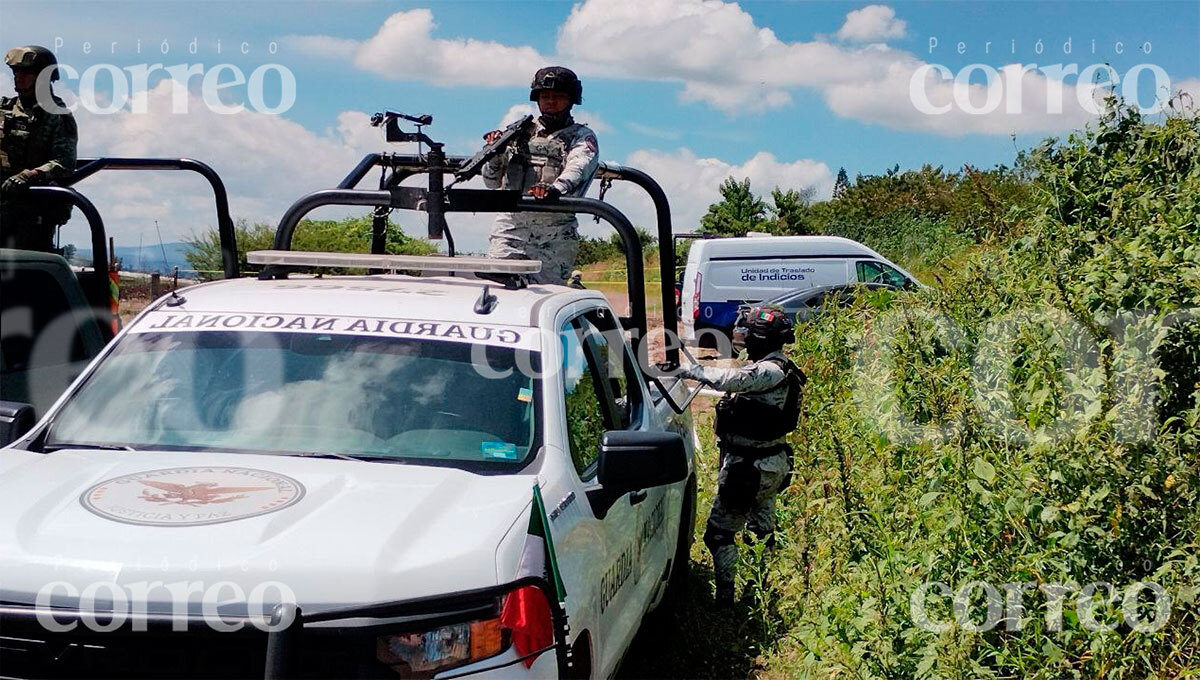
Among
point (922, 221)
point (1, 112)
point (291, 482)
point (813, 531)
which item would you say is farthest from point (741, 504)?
point (922, 221)

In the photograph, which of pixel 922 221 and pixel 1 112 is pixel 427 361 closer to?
pixel 1 112

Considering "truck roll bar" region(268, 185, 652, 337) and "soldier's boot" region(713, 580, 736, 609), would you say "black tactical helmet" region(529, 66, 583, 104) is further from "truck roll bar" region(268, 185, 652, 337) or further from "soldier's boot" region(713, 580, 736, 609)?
"soldier's boot" region(713, 580, 736, 609)

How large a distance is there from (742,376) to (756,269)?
52.8 ft

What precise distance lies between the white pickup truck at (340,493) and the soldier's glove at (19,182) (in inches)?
127

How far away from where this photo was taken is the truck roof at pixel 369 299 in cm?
425

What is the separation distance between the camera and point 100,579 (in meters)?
2.79

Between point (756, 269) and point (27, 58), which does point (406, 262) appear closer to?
point (27, 58)

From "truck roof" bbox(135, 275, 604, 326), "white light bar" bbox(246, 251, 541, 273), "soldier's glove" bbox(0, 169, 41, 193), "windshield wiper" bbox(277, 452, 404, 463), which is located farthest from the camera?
"soldier's glove" bbox(0, 169, 41, 193)

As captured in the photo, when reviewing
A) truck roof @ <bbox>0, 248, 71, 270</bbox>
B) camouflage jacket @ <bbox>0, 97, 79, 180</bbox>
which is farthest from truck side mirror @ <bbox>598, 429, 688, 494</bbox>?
camouflage jacket @ <bbox>0, 97, 79, 180</bbox>

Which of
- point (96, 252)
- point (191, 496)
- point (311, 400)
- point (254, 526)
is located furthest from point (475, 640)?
point (96, 252)

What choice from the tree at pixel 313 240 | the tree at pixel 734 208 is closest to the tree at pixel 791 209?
the tree at pixel 734 208

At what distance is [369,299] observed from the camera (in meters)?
4.34

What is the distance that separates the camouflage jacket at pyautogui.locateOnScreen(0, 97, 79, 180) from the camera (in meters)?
8.06

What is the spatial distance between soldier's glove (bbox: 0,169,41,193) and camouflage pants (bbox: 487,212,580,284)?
296 centimetres
